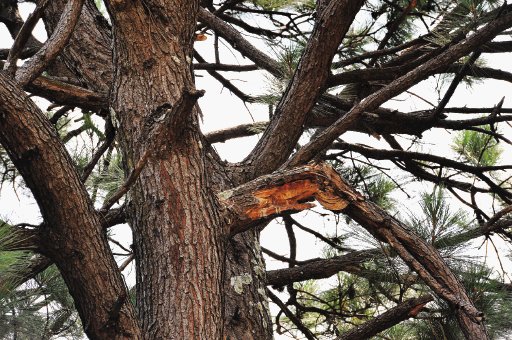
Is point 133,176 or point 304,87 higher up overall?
point 304,87

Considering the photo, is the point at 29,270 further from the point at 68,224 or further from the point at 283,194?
the point at 283,194

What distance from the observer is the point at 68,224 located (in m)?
1.39

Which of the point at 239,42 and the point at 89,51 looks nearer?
the point at 89,51

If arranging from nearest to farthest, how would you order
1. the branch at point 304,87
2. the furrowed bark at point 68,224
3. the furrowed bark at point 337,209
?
the furrowed bark at point 68,224
the furrowed bark at point 337,209
the branch at point 304,87

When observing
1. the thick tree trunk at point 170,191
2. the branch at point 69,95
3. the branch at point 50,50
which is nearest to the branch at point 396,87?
the thick tree trunk at point 170,191

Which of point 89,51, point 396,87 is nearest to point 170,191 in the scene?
point 396,87

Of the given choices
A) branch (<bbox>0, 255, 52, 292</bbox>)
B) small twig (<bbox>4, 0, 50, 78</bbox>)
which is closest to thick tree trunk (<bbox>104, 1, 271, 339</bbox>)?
small twig (<bbox>4, 0, 50, 78</bbox>)

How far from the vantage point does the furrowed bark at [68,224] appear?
135cm

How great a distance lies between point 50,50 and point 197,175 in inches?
15.6

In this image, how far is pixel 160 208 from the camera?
1594mm

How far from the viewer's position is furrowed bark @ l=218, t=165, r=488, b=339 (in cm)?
162

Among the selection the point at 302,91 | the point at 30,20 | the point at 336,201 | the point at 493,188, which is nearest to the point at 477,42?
the point at 302,91

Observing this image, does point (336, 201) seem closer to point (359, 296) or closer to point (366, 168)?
point (359, 296)

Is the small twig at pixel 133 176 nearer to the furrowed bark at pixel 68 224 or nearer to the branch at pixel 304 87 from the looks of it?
the furrowed bark at pixel 68 224
